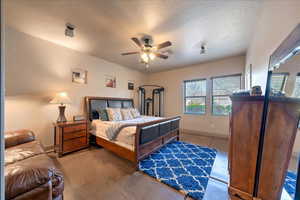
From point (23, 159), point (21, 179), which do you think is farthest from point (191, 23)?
point (23, 159)

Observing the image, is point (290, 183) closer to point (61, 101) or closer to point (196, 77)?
point (61, 101)

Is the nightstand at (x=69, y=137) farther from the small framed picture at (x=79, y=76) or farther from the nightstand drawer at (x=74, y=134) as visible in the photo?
the small framed picture at (x=79, y=76)

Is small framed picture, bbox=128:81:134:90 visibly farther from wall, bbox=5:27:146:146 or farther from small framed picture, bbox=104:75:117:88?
wall, bbox=5:27:146:146

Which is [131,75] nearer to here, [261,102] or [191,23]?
[191,23]

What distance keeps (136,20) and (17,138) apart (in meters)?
2.73

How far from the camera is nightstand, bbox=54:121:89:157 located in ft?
8.61

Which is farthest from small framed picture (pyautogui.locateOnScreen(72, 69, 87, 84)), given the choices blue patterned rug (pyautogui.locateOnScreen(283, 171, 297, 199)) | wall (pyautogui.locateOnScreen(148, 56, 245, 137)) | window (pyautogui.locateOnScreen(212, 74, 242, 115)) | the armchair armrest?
window (pyautogui.locateOnScreen(212, 74, 242, 115))

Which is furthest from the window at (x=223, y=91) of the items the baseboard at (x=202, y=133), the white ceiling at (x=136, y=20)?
the white ceiling at (x=136, y=20)

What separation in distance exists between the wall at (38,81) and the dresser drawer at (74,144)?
0.59 metres

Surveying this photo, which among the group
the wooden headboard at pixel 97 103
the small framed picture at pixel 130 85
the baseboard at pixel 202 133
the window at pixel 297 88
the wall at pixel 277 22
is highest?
the wall at pixel 277 22

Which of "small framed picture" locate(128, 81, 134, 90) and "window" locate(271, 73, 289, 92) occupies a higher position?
"small framed picture" locate(128, 81, 134, 90)

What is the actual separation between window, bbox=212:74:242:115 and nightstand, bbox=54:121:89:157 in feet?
14.0

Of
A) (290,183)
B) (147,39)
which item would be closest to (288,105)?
(290,183)

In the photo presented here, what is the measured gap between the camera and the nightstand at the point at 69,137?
2.62 meters
